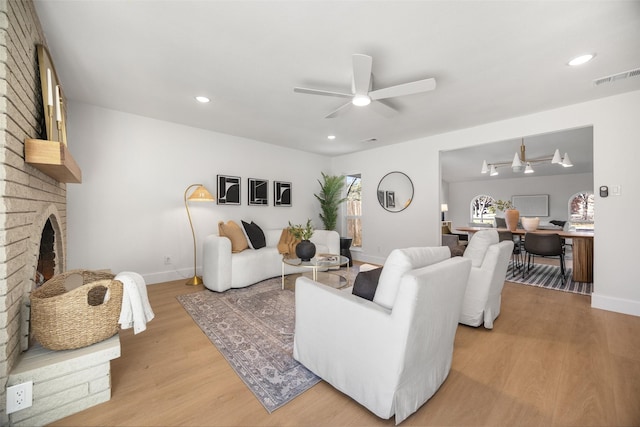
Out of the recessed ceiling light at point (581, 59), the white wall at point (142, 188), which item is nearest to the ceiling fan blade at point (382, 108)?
the recessed ceiling light at point (581, 59)

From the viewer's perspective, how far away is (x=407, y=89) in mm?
2287

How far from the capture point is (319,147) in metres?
5.32

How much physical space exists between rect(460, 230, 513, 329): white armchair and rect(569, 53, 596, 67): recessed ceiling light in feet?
5.40

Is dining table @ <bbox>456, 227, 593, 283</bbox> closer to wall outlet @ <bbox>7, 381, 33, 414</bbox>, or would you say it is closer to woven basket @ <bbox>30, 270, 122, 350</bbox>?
woven basket @ <bbox>30, 270, 122, 350</bbox>

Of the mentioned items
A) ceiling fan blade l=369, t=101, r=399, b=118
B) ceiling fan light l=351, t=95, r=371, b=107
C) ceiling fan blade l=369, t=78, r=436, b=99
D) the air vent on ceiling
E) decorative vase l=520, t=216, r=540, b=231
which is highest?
the air vent on ceiling

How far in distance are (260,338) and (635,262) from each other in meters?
4.03

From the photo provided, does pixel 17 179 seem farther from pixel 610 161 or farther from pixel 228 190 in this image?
pixel 610 161

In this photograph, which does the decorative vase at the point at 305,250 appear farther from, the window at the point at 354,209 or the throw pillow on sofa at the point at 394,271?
the window at the point at 354,209

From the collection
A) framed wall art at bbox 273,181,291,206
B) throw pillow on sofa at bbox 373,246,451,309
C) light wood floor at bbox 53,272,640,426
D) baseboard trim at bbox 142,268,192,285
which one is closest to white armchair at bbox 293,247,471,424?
throw pillow on sofa at bbox 373,246,451,309

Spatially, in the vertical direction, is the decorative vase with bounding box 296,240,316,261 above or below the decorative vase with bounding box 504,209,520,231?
below

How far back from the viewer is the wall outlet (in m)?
1.22

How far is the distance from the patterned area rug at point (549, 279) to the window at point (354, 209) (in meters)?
2.99

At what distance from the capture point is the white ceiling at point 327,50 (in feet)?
5.57

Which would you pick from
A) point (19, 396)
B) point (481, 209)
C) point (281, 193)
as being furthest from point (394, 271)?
point (481, 209)
